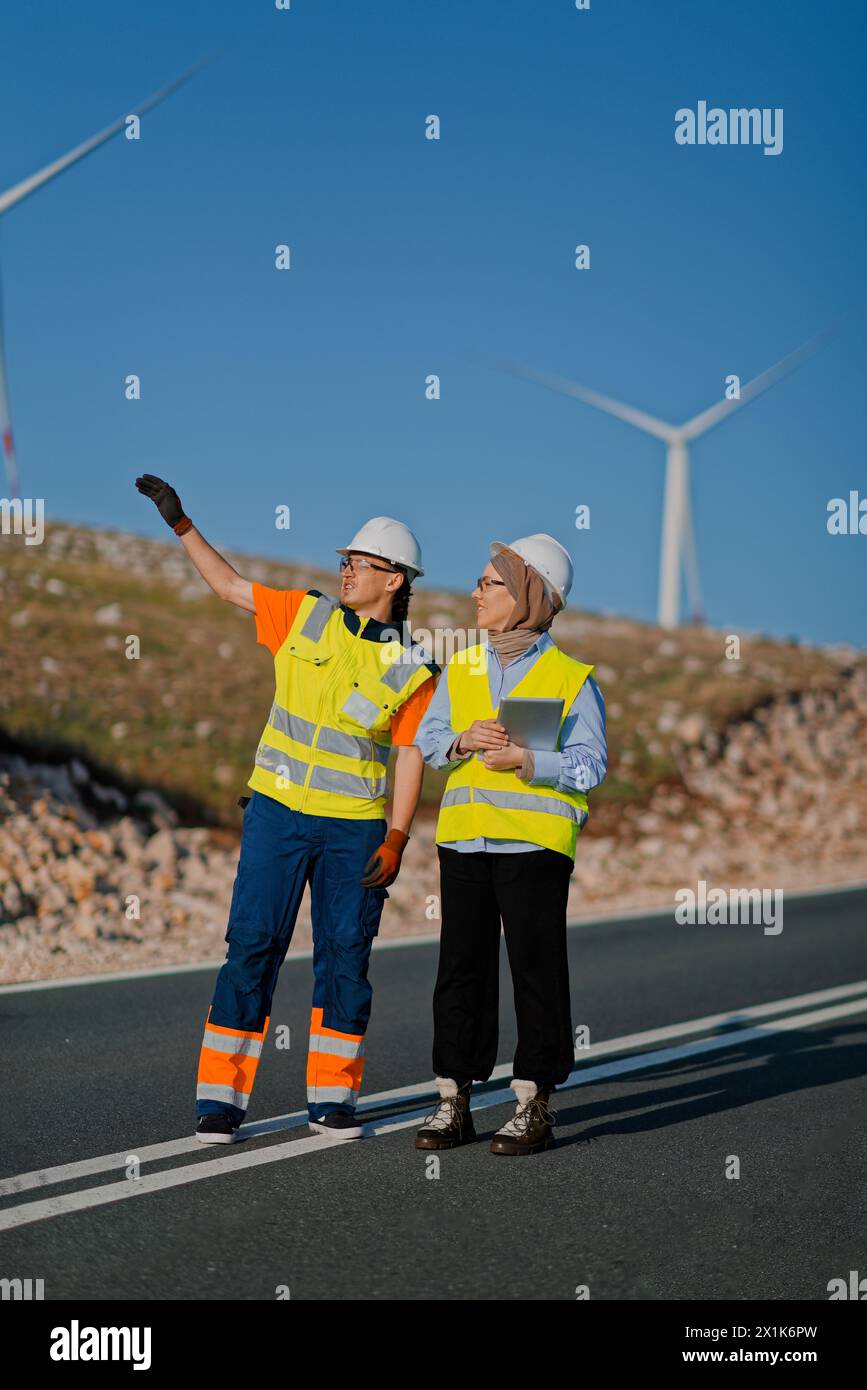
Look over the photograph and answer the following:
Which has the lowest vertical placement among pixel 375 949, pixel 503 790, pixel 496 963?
pixel 496 963

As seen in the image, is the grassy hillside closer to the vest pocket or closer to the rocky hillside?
the rocky hillside

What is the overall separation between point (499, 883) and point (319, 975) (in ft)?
2.39

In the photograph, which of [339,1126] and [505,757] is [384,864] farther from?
[339,1126]

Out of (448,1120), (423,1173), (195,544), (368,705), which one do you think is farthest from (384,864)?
(195,544)

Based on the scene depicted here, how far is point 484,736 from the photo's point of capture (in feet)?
16.5

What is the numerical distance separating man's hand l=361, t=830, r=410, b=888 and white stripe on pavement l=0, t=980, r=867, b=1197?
957mm

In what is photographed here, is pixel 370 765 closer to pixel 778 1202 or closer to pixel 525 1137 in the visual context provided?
pixel 525 1137

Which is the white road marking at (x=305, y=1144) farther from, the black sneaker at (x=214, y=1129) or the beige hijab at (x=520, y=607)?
the beige hijab at (x=520, y=607)

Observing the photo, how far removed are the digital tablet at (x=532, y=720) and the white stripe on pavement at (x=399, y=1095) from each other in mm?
1555

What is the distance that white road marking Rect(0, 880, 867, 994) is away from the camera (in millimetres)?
8375

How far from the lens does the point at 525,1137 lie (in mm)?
5113

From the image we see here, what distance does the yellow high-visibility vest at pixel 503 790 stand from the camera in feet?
16.8

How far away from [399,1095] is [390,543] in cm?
219
